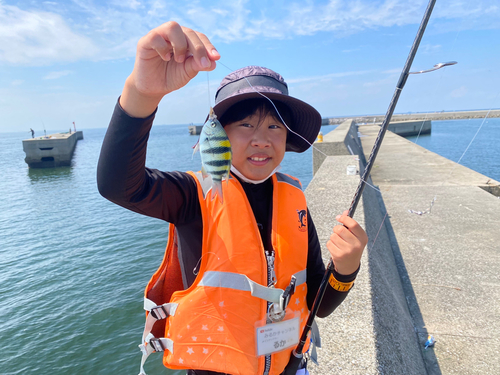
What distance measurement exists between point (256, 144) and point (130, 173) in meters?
0.74

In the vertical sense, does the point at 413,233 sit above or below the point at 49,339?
above

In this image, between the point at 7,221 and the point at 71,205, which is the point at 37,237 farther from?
the point at 71,205

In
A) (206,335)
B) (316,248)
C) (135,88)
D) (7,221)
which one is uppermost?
(135,88)

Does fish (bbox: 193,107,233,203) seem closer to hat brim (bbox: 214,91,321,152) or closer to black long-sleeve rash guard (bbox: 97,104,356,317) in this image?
black long-sleeve rash guard (bbox: 97,104,356,317)

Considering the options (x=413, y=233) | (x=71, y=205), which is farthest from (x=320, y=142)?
(x=71, y=205)

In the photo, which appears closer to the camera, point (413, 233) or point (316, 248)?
point (316, 248)

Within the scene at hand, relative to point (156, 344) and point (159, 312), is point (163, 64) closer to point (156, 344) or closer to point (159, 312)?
point (159, 312)

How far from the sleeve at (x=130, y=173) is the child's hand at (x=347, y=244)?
101 centimetres

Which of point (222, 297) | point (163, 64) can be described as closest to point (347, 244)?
point (222, 297)

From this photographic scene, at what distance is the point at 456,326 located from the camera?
3.65m

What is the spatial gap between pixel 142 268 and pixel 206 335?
29.1ft

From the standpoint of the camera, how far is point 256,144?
183 centimetres

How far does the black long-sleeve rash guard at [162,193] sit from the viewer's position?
4.57ft

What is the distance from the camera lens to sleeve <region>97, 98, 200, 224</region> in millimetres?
1383
